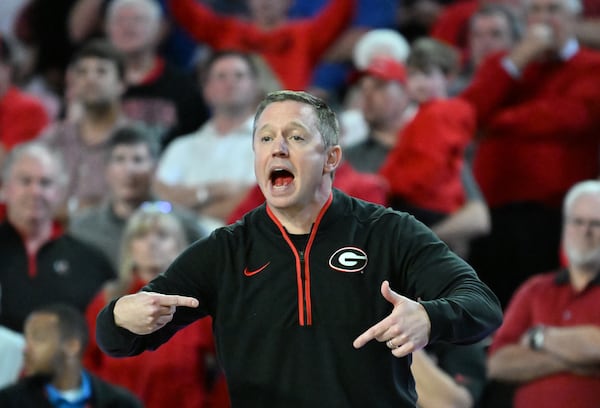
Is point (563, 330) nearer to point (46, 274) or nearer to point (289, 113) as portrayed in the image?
point (289, 113)

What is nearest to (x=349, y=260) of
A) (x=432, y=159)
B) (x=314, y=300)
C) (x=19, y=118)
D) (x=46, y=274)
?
(x=314, y=300)

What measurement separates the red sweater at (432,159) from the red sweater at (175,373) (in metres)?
1.28

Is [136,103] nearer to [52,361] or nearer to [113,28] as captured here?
[113,28]

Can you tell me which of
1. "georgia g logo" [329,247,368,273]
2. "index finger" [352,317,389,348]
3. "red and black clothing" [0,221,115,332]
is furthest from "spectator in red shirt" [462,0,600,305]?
"index finger" [352,317,389,348]

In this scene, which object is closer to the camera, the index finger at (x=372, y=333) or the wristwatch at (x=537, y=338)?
the index finger at (x=372, y=333)

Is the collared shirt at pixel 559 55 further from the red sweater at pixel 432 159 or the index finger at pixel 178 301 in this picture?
the index finger at pixel 178 301

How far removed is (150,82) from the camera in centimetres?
782

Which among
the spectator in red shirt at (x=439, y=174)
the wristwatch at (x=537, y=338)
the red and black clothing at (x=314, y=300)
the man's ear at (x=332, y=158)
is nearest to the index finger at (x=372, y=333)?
the red and black clothing at (x=314, y=300)

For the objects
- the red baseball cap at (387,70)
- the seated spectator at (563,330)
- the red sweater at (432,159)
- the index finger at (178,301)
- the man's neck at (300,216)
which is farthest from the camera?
the red baseball cap at (387,70)

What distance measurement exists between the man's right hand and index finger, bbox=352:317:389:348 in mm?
415

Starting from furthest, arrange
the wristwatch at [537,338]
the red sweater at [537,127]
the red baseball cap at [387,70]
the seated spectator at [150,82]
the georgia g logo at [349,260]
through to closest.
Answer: the seated spectator at [150,82] < the red sweater at [537,127] < the red baseball cap at [387,70] < the wristwatch at [537,338] < the georgia g logo at [349,260]

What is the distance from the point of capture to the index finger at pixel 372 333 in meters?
2.72

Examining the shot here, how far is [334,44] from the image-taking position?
8.25 m

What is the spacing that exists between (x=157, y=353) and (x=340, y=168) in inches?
48.4
